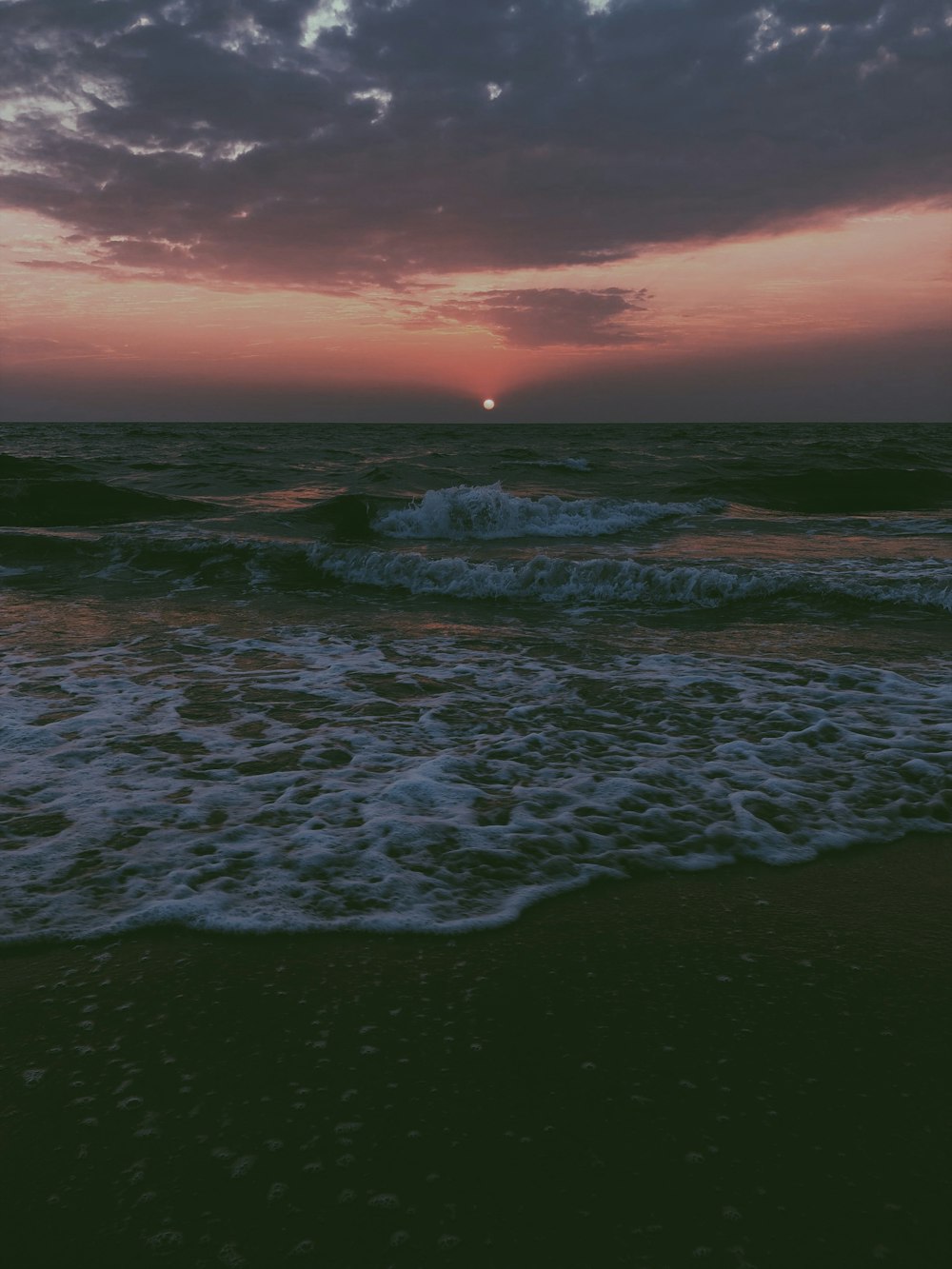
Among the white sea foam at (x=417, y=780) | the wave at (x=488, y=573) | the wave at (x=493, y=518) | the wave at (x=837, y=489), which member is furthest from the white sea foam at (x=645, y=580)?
the wave at (x=837, y=489)

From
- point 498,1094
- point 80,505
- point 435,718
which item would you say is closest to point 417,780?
point 435,718

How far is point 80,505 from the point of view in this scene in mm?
17203

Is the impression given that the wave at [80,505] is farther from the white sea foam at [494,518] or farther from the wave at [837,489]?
the wave at [837,489]

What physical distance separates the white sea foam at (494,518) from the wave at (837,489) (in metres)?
4.39

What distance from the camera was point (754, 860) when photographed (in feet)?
11.6

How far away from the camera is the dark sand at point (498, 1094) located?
6.03 feet

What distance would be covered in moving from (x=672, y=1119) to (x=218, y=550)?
36.4ft

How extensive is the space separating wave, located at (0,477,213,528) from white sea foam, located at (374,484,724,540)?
14.2ft

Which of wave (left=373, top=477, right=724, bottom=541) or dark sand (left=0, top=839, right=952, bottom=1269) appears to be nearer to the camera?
dark sand (left=0, top=839, right=952, bottom=1269)

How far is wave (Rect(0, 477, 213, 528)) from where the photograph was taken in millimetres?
16500

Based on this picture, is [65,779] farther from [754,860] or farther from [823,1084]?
[823,1084]

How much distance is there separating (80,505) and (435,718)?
14214 mm

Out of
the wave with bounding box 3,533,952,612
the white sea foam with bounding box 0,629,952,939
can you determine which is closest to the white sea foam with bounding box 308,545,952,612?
the wave with bounding box 3,533,952,612

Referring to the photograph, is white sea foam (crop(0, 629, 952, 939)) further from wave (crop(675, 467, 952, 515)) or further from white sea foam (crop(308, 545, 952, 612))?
wave (crop(675, 467, 952, 515))
